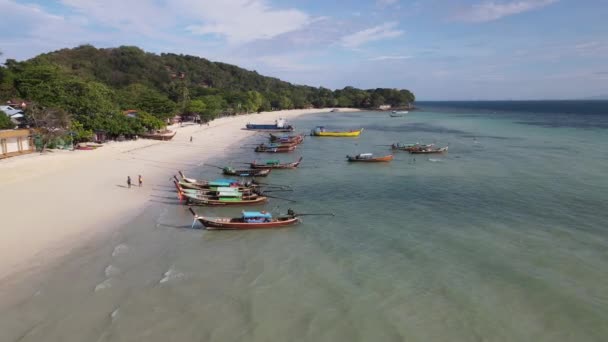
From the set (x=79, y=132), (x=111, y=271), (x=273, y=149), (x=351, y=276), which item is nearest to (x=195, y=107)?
(x=273, y=149)

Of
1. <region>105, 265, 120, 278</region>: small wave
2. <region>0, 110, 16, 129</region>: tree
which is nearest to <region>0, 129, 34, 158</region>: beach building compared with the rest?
<region>0, 110, 16, 129</region>: tree

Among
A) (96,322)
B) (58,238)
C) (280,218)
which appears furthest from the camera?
(280,218)

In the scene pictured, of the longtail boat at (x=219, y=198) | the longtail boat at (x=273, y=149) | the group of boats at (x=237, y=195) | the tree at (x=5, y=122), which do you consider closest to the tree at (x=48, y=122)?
the tree at (x=5, y=122)

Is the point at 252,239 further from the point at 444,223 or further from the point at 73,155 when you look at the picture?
the point at 73,155

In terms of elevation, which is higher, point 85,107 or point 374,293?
point 85,107

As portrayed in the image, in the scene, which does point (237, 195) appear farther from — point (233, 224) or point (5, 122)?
point (5, 122)

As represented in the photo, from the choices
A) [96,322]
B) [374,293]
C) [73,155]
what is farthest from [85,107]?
[374,293]
